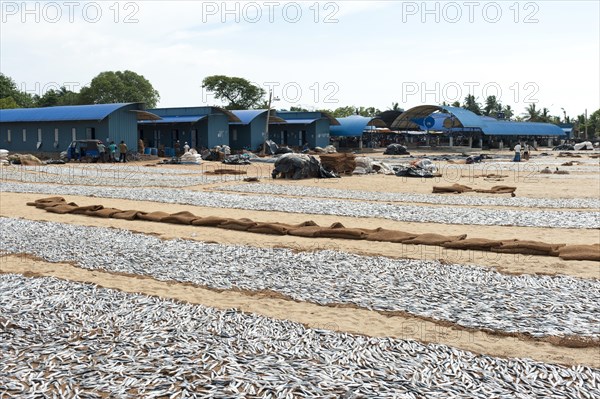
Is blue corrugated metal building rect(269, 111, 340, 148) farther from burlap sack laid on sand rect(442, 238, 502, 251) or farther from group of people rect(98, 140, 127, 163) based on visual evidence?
burlap sack laid on sand rect(442, 238, 502, 251)

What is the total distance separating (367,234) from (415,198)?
8.64 m

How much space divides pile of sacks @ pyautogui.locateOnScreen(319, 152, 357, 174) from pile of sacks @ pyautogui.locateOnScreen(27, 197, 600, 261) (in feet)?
52.7

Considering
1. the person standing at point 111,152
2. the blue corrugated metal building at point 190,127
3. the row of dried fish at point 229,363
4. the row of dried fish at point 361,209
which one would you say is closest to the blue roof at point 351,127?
the blue corrugated metal building at point 190,127

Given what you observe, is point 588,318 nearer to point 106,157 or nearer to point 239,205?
point 239,205

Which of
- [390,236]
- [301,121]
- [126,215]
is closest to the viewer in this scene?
[390,236]

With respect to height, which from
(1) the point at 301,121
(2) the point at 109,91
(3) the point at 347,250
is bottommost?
(3) the point at 347,250

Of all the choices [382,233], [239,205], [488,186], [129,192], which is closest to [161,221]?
[239,205]

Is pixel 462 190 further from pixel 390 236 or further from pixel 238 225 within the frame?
pixel 238 225

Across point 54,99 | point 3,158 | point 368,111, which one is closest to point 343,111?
point 368,111

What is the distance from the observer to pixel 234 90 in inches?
3792

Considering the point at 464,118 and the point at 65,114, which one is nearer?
the point at 65,114

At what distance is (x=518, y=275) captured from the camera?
9.98 metres

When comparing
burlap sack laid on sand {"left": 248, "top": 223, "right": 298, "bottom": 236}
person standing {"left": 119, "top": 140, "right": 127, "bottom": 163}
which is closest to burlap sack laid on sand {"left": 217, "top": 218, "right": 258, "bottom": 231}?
burlap sack laid on sand {"left": 248, "top": 223, "right": 298, "bottom": 236}

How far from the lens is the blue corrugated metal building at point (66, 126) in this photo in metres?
44.1
